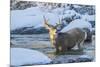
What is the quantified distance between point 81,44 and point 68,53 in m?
0.17

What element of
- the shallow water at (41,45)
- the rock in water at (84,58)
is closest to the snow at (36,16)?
the shallow water at (41,45)

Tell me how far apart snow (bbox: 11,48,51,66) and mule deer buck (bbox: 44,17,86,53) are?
6.8 inches

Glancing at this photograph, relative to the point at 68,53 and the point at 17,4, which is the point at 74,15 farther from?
the point at 17,4

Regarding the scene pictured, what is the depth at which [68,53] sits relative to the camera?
2045 millimetres

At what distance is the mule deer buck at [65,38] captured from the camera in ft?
6.57

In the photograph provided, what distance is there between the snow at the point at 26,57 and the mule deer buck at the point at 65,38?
172 millimetres

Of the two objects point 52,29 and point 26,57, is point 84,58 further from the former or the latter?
point 26,57

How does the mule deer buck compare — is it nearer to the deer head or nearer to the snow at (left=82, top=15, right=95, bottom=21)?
the deer head

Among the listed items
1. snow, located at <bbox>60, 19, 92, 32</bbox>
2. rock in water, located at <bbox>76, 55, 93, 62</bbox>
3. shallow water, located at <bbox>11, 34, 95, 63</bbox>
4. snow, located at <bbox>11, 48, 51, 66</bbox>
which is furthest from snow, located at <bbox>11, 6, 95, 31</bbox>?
rock in water, located at <bbox>76, 55, 93, 62</bbox>

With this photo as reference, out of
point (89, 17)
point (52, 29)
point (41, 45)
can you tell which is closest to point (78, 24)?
point (89, 17)

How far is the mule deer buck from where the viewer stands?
6.57 feet

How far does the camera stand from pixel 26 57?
6.27 feet

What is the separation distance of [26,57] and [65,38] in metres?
0.44
